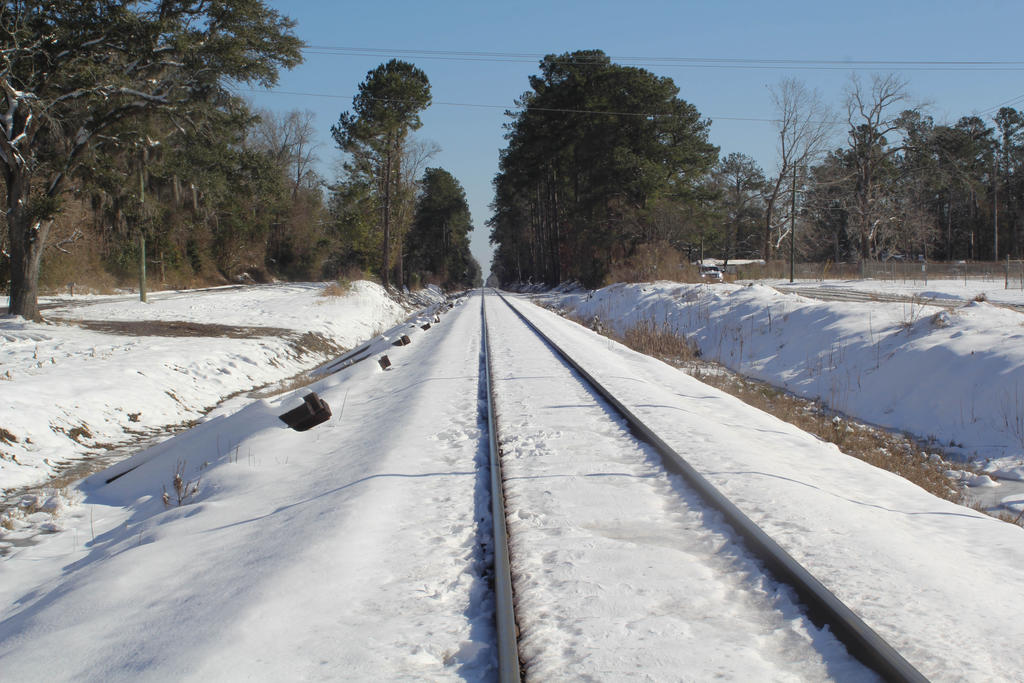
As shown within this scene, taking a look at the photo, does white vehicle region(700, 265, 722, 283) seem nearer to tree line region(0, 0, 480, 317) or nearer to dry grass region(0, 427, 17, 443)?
tree line region(0, 0, 480, 317)

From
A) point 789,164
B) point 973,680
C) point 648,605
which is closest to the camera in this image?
point 973,680

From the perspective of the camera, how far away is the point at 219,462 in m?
7.27

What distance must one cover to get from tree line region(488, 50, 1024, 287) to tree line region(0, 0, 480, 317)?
453 inches

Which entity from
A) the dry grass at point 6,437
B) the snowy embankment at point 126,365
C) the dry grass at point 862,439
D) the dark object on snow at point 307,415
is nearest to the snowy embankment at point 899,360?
the dry grass at point 862,439

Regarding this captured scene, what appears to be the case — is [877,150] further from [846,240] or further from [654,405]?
[654,405]

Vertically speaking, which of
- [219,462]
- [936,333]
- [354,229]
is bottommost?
[219,462]

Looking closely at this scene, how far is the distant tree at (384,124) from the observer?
4288 cm

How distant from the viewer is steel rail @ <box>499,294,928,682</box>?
287 centimetres

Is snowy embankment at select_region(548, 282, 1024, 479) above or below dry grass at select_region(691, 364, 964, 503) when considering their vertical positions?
above

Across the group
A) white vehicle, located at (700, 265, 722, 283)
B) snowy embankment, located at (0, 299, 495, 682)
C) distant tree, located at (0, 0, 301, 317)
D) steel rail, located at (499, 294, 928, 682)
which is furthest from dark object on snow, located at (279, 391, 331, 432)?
white vehicle, located at (700, 265, 722, 283)

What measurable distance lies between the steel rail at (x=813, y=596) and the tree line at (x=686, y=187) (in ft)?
99.2

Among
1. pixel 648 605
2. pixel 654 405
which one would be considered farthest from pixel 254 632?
pixel 654 405

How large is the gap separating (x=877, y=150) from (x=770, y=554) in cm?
6646

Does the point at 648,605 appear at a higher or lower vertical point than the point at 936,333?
Result: lower
